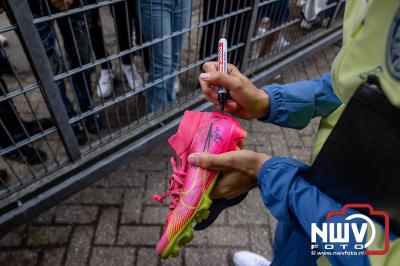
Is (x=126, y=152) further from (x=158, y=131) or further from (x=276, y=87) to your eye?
(x=276, y=87)

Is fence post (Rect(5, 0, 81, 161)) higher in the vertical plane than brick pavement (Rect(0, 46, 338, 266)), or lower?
higher

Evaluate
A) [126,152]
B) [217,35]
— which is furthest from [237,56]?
[126,152]

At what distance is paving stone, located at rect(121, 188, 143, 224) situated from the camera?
2400mm

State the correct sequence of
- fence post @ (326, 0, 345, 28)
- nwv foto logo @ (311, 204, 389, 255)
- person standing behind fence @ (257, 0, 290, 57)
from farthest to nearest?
fence post @ (326, 0, 345, 28) → person standing behind fence @ (257, 0, 290, 57) → nwv foto logo @ (311, 204, 389, 255)

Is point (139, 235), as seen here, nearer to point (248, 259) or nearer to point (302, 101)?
point (248, 259)

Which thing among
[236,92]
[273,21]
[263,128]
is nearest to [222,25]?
[273,21]

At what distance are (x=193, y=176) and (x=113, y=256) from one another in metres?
1.38

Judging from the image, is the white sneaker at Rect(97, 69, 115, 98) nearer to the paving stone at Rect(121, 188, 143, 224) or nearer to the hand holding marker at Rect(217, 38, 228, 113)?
the paving stone at Rect(121, 188, 143, 224)

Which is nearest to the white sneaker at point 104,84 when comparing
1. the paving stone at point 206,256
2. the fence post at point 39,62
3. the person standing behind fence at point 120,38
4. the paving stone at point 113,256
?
the person standing behind fence at point 120,38

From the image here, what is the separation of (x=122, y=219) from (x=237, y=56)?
1.89 meters

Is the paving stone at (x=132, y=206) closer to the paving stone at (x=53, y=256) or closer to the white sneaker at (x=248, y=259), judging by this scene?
the paving stone at (x=53, y=256)

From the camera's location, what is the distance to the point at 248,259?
6.95ft

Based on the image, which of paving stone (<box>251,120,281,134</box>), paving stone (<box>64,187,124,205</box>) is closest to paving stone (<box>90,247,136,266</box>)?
paving stone (<box>64,187,124,205</box>)

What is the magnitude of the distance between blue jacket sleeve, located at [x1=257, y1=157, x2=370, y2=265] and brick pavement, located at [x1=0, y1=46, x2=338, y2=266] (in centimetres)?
138
